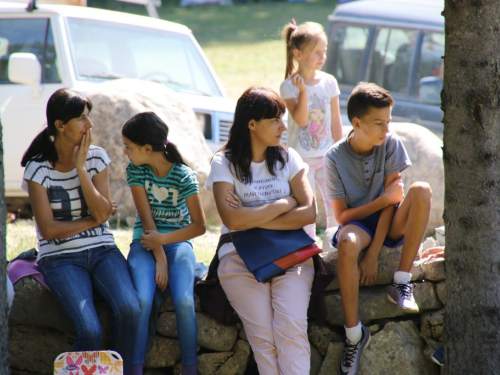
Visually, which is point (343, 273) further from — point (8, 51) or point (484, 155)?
point (8, 51)

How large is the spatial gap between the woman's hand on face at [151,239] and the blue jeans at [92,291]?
0.15 metres

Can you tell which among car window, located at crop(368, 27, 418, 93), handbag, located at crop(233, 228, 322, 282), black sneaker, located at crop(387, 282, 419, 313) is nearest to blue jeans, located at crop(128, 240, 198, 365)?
handbag, located at crop(233, 228, 322, 282)

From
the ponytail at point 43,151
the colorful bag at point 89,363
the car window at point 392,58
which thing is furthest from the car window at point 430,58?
the colorful bag at point 89,363

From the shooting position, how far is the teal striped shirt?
3.98 meters

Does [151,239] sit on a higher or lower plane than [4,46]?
higher

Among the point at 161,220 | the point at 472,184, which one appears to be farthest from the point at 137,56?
the point at 472,184

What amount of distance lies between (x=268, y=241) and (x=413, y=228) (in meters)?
0.74

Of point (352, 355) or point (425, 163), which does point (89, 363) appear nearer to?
point (352, 355)

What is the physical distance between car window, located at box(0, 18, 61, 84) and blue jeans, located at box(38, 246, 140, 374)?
370cm

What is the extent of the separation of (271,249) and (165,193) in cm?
67

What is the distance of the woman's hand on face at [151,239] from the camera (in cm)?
383

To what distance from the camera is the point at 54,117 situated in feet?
12.8

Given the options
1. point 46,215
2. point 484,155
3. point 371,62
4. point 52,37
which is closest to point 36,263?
point 46,215

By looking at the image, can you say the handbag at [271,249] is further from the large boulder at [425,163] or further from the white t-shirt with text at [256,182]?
the large boulder at [425,163]
